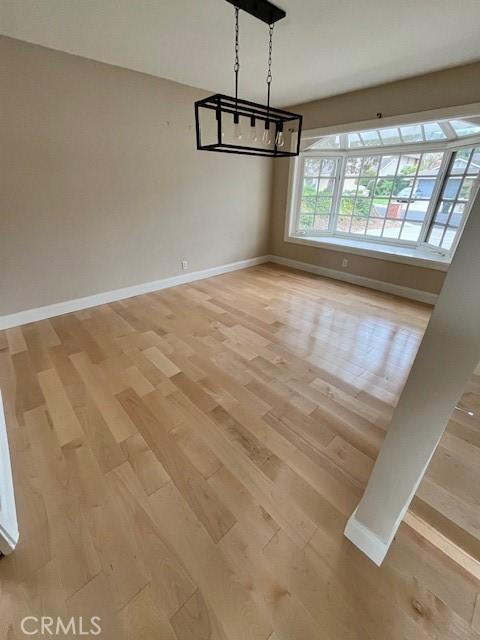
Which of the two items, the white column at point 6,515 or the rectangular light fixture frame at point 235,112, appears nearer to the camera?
the white column at point 6,515

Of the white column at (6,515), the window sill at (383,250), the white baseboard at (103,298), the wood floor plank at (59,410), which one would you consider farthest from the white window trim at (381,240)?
the white column at (6,515)

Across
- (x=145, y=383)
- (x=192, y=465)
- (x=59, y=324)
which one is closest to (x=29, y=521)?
(x=192, y=465)

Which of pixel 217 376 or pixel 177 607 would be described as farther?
pixel 217 376

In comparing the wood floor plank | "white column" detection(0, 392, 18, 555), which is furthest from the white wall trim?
"white column" detection(0, 392, 18, 555)

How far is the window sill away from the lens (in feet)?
11.4

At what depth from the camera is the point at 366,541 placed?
111cm

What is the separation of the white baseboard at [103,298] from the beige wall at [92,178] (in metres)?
0.07

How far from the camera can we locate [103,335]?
2.66 m

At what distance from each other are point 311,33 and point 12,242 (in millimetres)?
3100

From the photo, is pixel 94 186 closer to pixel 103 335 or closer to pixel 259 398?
pixel 103 335

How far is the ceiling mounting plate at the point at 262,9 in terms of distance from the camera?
70.0 inches

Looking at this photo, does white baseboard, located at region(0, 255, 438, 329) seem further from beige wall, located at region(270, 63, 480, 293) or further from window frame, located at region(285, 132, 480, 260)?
window frame, located at region(285, 132, 480, 260)

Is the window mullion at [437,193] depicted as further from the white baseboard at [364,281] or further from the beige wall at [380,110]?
the white baseboard at [364,281]

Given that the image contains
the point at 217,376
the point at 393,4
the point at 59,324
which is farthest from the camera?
the point at 59,324
